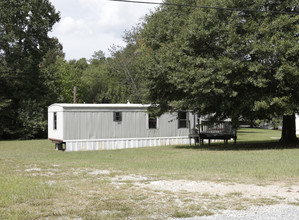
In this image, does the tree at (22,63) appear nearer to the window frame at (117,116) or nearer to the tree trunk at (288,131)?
the window frame at (117,116)

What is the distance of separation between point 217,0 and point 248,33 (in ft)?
6.50

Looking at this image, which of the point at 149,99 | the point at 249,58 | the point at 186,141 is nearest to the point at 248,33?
the point at 249,58

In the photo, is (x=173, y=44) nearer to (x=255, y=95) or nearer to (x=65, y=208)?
(x=255, y=95)

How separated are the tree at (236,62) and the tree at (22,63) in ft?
59.6

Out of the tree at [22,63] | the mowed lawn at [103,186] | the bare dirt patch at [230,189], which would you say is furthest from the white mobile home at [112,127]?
the bare dirt patch at [230,189]

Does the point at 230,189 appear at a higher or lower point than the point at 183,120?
lower

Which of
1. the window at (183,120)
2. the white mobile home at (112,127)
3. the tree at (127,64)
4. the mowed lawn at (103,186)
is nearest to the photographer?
the mowed lawn at (103,186)

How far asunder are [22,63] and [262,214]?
31120mm

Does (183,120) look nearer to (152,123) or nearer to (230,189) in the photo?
(152,123)

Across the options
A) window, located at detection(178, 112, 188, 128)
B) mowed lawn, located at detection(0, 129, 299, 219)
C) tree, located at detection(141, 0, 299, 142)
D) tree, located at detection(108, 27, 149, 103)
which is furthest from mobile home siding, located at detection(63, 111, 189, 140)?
tree, located at detection(108, 27, 149, 103)

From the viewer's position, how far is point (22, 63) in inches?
1315

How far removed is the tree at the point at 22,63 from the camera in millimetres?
32844

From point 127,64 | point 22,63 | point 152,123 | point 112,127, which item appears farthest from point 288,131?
point 127,64

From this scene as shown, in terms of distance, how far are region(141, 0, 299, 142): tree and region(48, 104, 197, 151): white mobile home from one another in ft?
12.9
